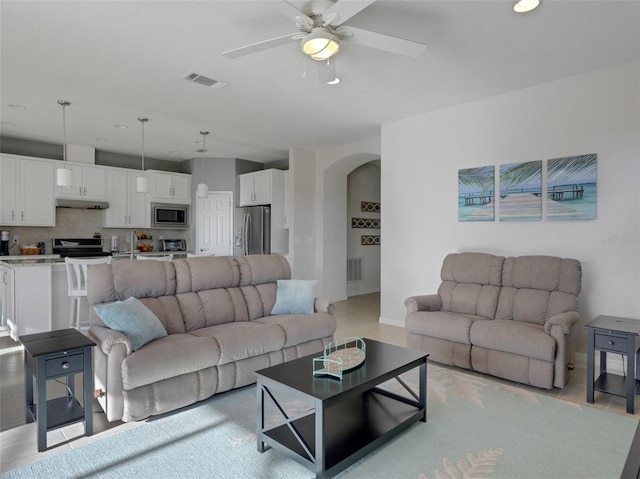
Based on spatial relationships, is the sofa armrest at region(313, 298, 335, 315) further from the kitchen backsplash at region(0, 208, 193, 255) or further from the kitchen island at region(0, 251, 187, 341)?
the kitchen backsplash at region(0, 208, 193, 255)

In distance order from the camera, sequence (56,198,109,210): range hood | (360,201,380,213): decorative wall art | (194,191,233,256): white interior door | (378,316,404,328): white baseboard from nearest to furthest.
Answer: (378,316,404,328): white baseboard → (56,198,109,210): range hood → (194,191,233,256): white interior door → (360,201,380,213): decorative wall art

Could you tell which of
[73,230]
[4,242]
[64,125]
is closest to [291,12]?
[64,125]

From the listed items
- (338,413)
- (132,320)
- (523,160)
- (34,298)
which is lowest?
(338,413)

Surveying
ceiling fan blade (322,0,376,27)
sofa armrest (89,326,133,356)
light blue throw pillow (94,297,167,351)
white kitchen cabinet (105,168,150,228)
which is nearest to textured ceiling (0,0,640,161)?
ceiling fan blade (322,0,376,27)

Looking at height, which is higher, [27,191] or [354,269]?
[27,191]

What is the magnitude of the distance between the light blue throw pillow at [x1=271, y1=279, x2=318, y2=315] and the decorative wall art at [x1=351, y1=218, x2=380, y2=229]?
4420mm

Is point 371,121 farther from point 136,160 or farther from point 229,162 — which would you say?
point 136,160

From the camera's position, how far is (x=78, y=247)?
21.5 ft

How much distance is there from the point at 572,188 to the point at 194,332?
3.76 metres

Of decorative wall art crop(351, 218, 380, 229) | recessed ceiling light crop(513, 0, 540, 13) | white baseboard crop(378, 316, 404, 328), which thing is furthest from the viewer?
decorative wall art crop(351, 218, 380, 229)

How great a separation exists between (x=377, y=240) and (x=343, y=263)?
171 centimetres

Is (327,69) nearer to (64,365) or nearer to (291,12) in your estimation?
(291,12)

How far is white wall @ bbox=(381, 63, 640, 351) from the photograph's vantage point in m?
3.49

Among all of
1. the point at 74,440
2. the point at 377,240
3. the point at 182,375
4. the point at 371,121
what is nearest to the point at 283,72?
A: the point at 371,121
